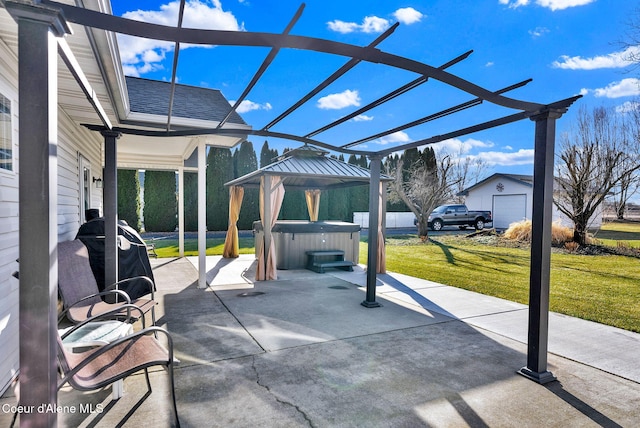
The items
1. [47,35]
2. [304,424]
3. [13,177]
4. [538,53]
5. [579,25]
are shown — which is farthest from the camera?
[538,53]

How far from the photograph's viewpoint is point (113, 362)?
2.12 metres

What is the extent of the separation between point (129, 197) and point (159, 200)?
134 cm

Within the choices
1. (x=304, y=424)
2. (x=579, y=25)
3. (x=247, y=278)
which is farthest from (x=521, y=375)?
(x=579, y=25)

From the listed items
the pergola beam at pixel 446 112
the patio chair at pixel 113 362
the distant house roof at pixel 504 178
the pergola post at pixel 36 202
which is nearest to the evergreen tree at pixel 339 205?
the distant house roof at pixel 504 178

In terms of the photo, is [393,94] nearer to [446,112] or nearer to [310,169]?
[446,112]

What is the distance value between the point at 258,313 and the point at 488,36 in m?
7.48

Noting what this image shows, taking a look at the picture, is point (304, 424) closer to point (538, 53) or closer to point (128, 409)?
point (128, 409)

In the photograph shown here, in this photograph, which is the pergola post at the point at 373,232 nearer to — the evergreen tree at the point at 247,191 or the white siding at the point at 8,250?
the white siding at the point at 8,250

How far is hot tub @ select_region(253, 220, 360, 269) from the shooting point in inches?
321

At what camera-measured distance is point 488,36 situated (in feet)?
Answer: 24.9

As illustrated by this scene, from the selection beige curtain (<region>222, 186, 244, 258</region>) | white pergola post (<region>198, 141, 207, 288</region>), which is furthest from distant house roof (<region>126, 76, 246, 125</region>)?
beige curtain (<region>222, 186, 244, 258</region>)

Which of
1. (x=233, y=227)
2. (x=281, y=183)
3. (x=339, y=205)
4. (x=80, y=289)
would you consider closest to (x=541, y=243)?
(x=80, y=289)

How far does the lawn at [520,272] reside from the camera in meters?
5.07

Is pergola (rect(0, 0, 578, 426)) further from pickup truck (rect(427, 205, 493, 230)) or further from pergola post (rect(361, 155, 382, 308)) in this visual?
pickup truck (rect(427, 205, 493, 230))
